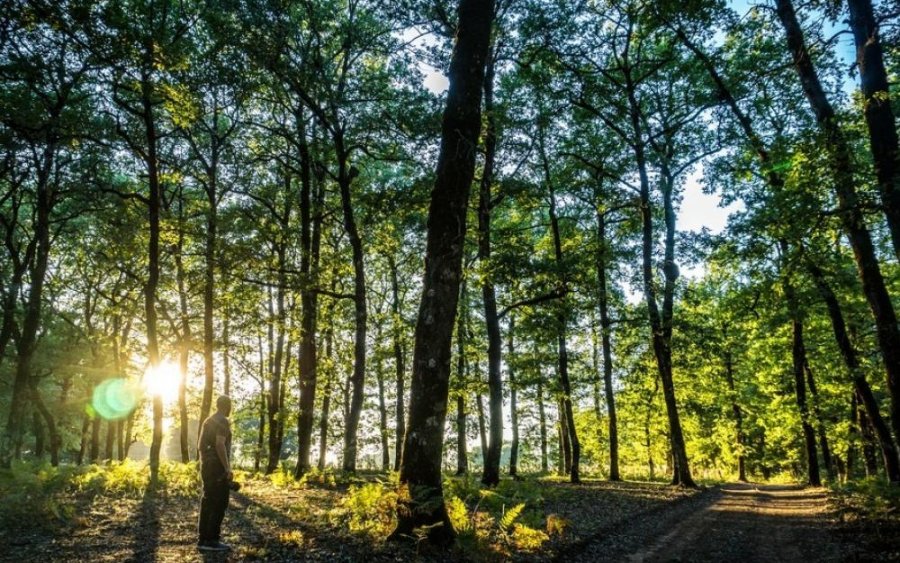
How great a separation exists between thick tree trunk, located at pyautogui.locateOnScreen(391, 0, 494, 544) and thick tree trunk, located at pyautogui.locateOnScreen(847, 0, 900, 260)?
6617 mm

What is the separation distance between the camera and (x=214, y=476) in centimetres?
738

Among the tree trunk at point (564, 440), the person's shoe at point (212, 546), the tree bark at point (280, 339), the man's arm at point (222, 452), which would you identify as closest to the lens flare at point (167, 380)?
the tree bark at point (280, 339)

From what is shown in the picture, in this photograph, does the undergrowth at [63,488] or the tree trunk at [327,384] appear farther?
the tree trunk at [327,384]

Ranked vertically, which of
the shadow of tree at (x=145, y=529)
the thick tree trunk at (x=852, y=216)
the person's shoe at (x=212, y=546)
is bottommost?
the shadow of tree at (x=145, y=529)

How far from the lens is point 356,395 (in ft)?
53.7

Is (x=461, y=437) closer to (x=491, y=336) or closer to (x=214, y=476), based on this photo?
(x=491, y=336)

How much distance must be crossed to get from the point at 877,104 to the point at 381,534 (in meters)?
11.2

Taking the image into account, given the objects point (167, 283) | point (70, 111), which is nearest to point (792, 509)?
point (167, 283)

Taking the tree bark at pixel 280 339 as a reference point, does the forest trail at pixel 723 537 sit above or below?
below

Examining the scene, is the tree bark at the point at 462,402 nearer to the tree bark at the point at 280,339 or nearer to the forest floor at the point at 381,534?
the tree bark at the point at 280,339

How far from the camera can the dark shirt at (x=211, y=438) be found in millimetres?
7398

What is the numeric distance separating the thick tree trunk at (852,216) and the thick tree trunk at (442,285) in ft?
19.9

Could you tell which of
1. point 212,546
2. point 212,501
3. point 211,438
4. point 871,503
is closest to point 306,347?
point 211,438

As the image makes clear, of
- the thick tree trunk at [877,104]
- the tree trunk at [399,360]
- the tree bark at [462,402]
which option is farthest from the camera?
the tree trunk at [399,360]
